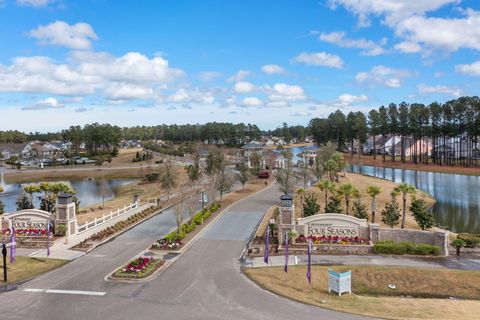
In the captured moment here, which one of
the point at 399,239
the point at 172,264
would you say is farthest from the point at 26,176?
the point at 399,239

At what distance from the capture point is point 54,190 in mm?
41875

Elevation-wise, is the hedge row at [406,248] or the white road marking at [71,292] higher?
the hedge row at [406,248]

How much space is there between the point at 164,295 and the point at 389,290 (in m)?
11.9

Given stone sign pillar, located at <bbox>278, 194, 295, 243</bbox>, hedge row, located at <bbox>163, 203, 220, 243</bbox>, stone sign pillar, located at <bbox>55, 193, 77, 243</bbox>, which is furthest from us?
stone sign pillar, located at <bbox>55, 193, 77, 243</bbox>

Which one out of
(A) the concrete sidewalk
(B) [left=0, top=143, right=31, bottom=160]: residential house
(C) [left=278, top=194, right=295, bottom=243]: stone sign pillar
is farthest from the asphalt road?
(B) [left=0, top=143, right=31, bottom=160]: residential house

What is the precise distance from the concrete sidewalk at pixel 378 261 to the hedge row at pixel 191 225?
615 cm

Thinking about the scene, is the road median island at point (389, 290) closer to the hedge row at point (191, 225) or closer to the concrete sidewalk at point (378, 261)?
the concrete sidewalk at point (378, 261)

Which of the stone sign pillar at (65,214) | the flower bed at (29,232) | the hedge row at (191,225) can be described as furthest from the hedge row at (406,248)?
the flower bed at (29,232)

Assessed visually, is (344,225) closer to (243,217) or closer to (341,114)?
(243,217)

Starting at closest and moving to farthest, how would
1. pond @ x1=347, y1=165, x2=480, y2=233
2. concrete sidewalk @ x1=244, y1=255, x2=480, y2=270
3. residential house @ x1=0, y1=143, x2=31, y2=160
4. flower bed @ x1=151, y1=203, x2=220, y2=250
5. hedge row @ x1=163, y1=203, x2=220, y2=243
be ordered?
concrete sidewalk @ x1=244, y1=255, x2=480, y2=270 < flower bed @ x1=151, y1=203, x2=220, y2=250 < hedge row @ x1=163, y1=203, x2=220, y2=243 < pond @ x1=347, y1=165, x2=480, y2=233 < residential house @ x1=0, y1=143, x2=31, y2=160

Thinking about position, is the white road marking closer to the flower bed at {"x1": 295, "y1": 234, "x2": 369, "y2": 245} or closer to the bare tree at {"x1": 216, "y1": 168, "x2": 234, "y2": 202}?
the flower bed at {"x1": 295, "y1": 234, "x2": 369, "y2": 245}

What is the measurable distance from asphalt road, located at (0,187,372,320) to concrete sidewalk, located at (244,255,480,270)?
230 centimetres

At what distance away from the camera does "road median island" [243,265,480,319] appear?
18.4 metres

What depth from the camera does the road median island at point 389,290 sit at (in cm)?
1842
